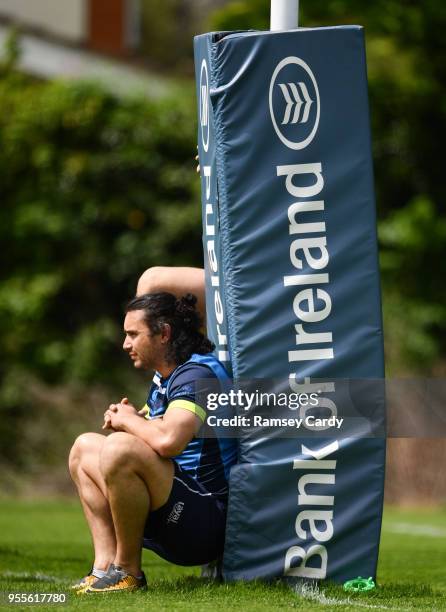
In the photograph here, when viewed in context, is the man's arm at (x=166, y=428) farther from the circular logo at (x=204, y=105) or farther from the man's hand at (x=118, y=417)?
the circular logo at (x=204, y=105)

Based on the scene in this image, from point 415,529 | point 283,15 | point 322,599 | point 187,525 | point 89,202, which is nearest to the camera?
point 322,599

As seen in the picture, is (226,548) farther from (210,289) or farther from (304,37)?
(304,37)

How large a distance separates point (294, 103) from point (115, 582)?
78.3 inches

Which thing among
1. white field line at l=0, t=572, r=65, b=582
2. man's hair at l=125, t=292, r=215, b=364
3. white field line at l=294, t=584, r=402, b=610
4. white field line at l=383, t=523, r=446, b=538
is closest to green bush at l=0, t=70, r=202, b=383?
white field line at l=383, t=523, r=446, b=538

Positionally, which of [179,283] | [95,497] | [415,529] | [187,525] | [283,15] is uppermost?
[283,15]

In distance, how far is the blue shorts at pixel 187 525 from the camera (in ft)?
16.4

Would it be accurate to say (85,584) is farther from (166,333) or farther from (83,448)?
(166,333)

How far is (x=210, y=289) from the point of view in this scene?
5551 mm

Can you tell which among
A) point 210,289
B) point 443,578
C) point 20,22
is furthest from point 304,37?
point 20,22

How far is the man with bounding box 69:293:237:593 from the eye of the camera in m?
4.83

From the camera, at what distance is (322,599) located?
15.7 ft

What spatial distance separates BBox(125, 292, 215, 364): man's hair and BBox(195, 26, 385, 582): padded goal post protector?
23cm
